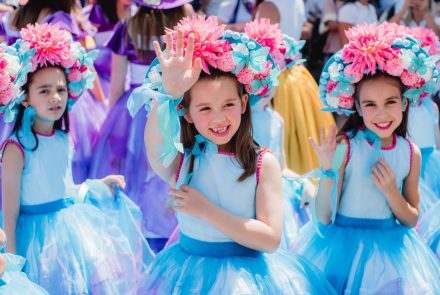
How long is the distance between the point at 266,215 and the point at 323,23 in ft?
13.8

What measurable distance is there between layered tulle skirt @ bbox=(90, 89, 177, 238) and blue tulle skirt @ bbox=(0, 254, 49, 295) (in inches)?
62.7

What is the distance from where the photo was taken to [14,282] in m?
2.66

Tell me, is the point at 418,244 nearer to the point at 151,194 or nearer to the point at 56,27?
the point at 151,194

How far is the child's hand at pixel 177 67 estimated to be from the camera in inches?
101

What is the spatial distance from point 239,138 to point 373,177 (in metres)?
0.72

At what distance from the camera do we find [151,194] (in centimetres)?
444

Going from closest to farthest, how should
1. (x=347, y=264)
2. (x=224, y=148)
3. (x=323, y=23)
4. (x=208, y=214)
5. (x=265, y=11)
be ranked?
1. (x=208, y=214)
2. (x=224, y=148)
3. (x=347, y=264)
4. (x=265, y=11)
5. (x=323, y=23)

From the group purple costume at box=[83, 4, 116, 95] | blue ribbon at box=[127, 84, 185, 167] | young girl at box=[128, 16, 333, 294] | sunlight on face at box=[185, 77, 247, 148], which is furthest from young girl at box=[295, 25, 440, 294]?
purple costume at box=[83, 4, 116, 95]

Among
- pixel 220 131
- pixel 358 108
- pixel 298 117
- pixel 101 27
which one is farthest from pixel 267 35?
pixel 101 27

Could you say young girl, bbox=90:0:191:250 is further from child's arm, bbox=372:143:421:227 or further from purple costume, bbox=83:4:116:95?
child's arm, bbox=372:143:421:227

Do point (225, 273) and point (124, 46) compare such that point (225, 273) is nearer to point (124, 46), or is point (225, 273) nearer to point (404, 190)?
point (404, 190)

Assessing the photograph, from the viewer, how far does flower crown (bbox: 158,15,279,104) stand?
2.68 m

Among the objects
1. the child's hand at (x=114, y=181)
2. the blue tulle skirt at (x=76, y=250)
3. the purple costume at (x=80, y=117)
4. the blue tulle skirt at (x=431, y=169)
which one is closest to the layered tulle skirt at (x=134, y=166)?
the purple costume at (x=80, y=117)

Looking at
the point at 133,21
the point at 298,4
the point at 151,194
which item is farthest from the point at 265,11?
the point at 151,194
